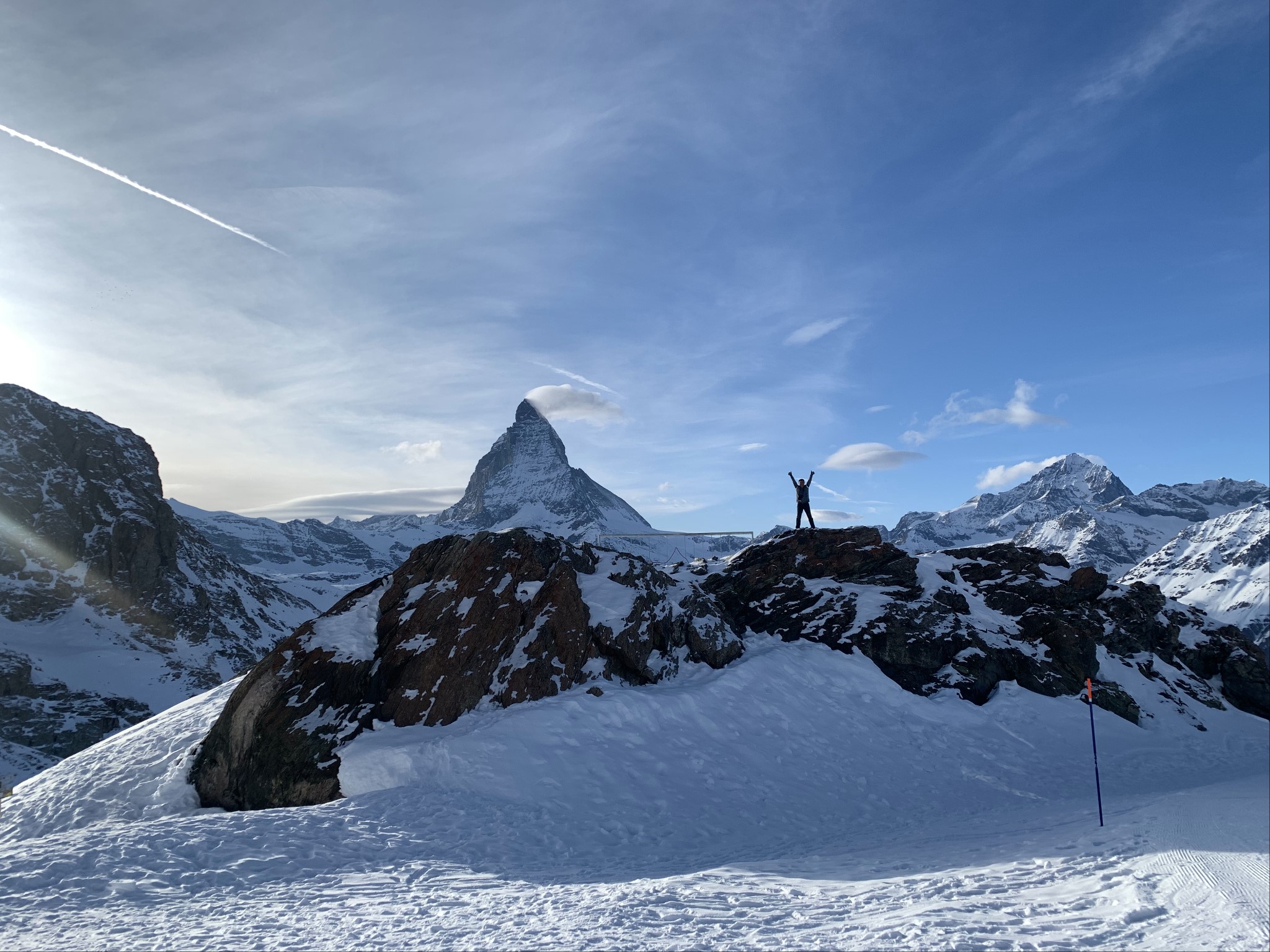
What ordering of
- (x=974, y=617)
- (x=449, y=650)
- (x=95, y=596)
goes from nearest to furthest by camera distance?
(x=449, y=650)
(x=974, y=617)
(x=95, y=596)

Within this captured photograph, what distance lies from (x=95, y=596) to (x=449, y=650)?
A: 394 feet

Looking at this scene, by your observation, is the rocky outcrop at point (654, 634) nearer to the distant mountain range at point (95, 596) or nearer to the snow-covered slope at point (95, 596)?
the distant mountain range at point (95, 596)

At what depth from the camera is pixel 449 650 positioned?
2144 cm

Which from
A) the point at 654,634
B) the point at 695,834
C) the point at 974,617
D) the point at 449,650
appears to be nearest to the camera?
the point at 695,834

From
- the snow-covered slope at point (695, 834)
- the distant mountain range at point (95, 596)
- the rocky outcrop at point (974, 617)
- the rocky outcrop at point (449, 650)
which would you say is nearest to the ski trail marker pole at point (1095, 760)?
the snow-covered slope at point (695, 834)

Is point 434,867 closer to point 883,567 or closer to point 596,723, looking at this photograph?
point 596,723

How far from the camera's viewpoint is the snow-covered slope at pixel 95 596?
265 ft

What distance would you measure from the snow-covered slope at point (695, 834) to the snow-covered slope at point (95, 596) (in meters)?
78.4

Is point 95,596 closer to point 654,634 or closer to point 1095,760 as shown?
point 654,634

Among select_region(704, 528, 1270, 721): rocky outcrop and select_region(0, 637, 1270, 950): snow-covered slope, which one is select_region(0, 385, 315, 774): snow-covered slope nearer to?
select_region(0, 637, 1270, 950): snow-covered slope

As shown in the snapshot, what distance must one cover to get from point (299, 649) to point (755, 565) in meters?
21.5

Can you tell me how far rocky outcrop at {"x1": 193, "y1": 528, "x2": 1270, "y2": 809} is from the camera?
65.4 ft

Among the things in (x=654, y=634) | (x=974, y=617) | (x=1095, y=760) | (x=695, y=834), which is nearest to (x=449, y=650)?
(x=654, y=634)

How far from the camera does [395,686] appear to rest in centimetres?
2056
